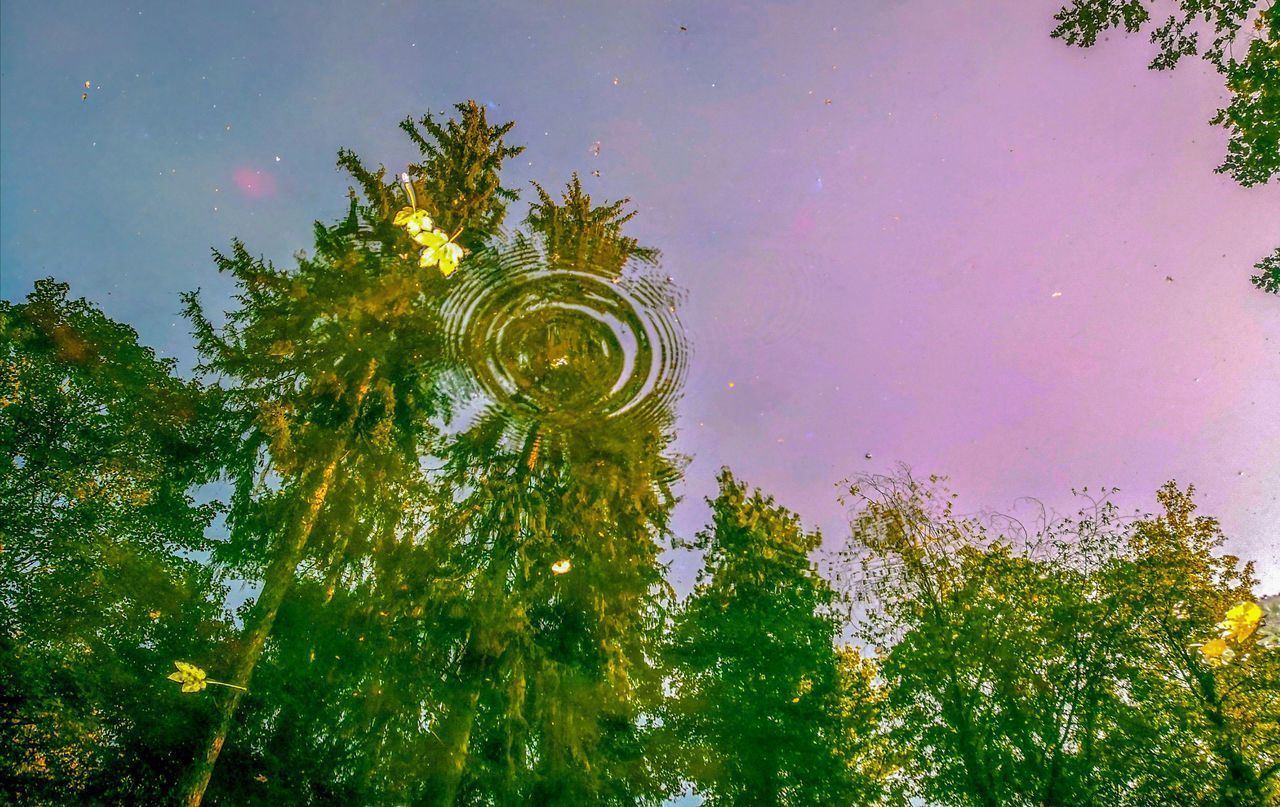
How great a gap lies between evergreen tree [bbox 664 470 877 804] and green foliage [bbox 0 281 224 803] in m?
10.1

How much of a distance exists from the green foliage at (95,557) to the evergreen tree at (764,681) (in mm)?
10084

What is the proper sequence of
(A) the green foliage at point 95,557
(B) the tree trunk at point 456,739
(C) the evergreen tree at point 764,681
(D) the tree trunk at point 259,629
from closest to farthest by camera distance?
(D) the tree trunk at point 259,629 < (B) the tree trunk at point 456,739 < (A) the green foliage at point 95,557 < (C) the evergreen tree at point 764,681

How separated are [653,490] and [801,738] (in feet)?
20.3

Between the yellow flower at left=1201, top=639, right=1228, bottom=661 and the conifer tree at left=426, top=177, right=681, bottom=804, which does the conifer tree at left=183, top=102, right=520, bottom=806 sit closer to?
the conifer tree at left=426, top=177, right=681, bottom=804

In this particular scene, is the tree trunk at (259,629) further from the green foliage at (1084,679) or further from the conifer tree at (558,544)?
the green foliage at (1084,679)

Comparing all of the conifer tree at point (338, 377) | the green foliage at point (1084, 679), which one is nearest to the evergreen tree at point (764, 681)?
the green foliage at point (1084, 679)

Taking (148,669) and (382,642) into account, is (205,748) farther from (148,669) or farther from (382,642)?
(148,669)

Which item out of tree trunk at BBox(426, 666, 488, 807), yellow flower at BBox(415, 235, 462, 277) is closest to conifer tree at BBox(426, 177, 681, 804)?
tree trunk at BBox(426, 666, 488, 807)

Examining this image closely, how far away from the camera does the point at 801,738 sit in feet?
35.3

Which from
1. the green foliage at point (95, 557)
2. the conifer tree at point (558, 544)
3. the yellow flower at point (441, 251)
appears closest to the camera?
the yellow flower at point (441, 251)

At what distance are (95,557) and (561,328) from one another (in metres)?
11.5

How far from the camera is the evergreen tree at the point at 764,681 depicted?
10648 mm

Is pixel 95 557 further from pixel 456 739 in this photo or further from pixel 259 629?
pixel 456 739

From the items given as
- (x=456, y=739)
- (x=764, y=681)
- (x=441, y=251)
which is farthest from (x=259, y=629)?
(x=764, y=681)
